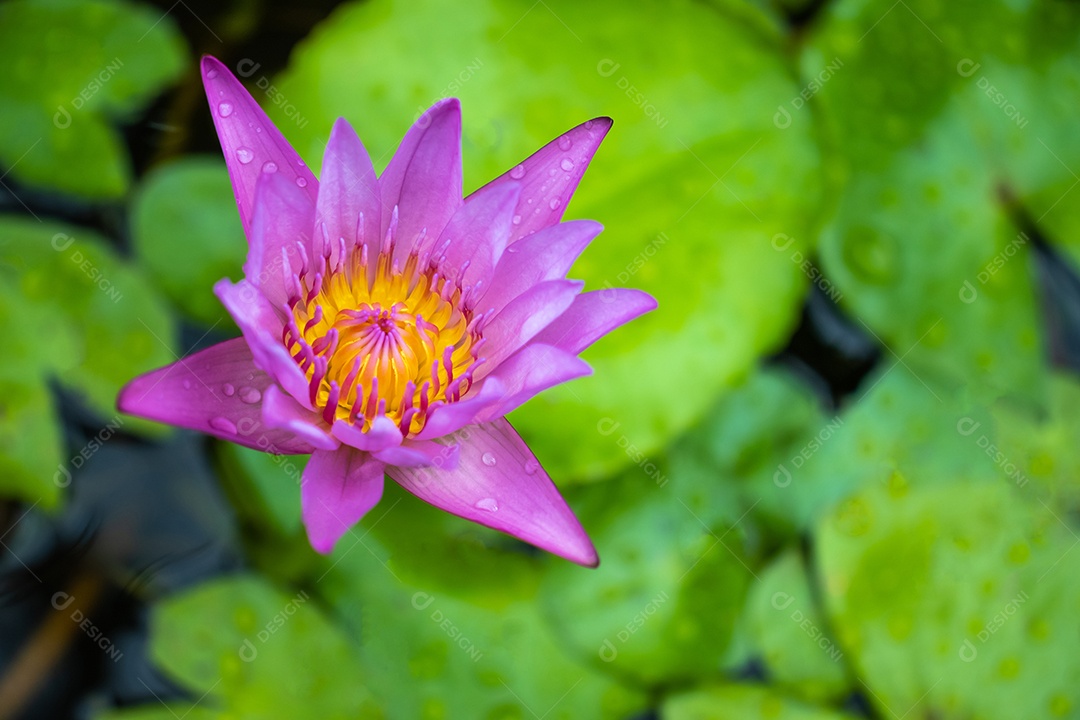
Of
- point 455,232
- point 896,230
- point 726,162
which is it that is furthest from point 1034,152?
point 455,232

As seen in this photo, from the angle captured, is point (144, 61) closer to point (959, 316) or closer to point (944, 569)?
point (959, 316)

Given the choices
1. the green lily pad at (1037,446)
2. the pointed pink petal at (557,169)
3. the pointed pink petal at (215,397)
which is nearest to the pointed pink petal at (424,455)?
the pointed pink petal at (215,397)

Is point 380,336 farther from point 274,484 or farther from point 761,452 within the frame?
point 761,452

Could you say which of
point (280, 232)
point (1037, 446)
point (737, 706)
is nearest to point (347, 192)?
point (280, 232)

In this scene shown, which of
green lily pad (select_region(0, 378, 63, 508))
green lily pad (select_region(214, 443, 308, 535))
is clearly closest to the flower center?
green lily pad (select_region(214, 443, 308, 535))

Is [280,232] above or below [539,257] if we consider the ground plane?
below

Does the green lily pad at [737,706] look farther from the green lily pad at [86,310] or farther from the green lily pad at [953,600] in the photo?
the green lily pad at [86,310]

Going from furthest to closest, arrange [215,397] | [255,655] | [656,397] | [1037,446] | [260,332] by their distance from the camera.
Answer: [1037,446] → [656,397] → [255,655] → [215,397] → [260,332]
